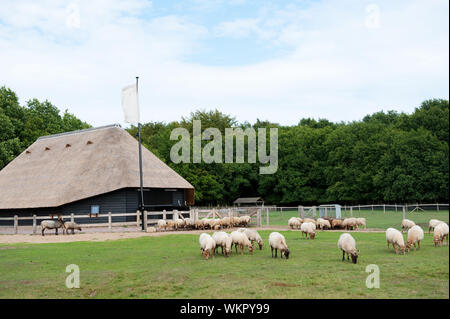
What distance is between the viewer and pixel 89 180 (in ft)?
124

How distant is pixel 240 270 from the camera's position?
1290 centimetres

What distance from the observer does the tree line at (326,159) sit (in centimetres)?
5675

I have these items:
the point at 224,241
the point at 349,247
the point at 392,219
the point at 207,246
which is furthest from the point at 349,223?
the point at 207,246

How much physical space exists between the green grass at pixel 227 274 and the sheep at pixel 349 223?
9.78m

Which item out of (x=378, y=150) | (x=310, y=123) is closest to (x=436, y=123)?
(x=378, y=150)

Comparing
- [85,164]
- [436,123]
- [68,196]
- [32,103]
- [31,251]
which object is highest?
[32,103]

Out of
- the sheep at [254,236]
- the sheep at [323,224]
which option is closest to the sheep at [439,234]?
the sheep at [254,236]

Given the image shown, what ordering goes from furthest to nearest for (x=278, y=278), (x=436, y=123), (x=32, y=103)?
(x=32, y=103) < (x=436, y=123) < (x=278, y=278)

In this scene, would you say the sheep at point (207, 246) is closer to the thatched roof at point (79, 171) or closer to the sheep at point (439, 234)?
the sheep at point (439, 234)

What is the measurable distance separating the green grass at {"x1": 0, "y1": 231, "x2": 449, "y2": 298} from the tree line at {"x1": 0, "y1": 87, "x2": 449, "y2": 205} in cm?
4222

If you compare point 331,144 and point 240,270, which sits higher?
point 331,144
